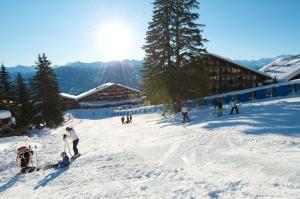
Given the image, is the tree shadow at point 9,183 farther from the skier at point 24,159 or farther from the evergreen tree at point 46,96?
the evergreen tree at point 46,96

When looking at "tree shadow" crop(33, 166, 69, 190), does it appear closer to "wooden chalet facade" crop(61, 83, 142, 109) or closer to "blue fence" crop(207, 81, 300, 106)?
"blue fence" crop(207, 81, 300, 106)

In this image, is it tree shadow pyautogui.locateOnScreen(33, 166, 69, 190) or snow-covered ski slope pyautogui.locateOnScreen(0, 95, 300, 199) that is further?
tree shadow pyautogui.locateOnScreen(33, 166, 69, 190)

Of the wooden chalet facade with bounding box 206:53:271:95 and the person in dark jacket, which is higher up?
the wooden chalet facade with bounding box 206:53:271:95

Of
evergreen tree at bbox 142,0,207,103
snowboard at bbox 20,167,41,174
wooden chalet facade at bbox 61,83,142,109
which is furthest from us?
wooden chalet facade at bbox 61,83,142,109

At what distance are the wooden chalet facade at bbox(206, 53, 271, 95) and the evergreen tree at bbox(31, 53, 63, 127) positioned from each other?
28.6m

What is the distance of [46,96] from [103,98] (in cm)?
4053

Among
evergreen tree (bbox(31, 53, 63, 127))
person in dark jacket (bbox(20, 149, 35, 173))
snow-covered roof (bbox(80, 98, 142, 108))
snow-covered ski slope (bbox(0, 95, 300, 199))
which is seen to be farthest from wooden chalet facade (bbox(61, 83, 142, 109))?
snow-covered ski slope (bbox(0, 95, 300, 199))

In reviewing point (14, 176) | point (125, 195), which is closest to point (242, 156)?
point (125, 195)

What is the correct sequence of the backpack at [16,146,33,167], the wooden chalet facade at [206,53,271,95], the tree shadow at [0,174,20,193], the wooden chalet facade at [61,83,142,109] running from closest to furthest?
the tree shadow at [0,174,20,193] → the backpack at [16,146,33,167] → the wooden chalet facade at [206,53,271,95] → the wooden chalet facade at [61,83,142,109]

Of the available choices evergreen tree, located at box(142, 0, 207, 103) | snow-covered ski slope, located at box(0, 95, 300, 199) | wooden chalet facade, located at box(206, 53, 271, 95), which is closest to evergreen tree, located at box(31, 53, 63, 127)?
evergreen tree, located at box(142, 0, 207, 103)

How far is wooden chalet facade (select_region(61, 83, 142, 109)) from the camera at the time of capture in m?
78.7

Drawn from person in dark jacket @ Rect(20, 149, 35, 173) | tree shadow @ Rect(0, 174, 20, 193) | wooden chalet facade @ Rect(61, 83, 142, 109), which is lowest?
tree shadow @ Rect(0, 174, 20, 193)

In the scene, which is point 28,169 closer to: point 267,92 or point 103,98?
point 267,92

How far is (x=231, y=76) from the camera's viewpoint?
5484cm
